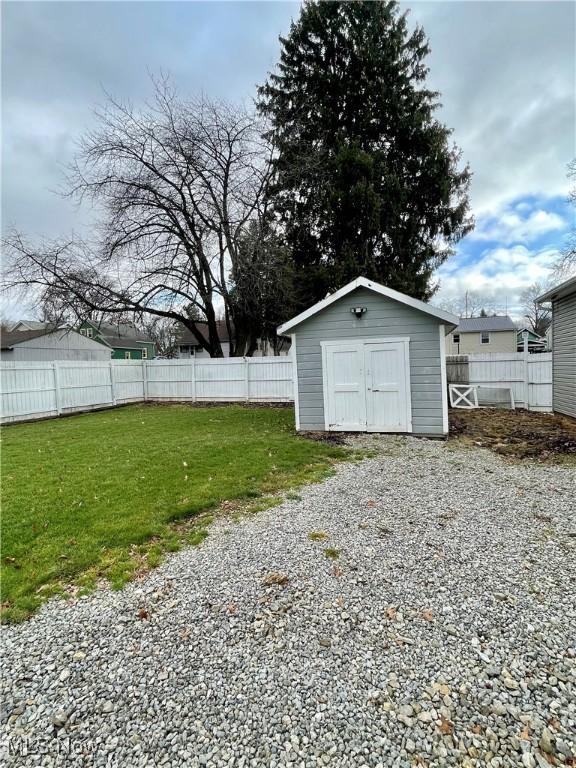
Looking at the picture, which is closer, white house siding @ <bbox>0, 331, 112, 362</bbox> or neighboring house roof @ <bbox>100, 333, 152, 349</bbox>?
white house siding @ <bbox>0, 331, 112, 362</bbox>

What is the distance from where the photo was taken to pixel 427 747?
1647mm

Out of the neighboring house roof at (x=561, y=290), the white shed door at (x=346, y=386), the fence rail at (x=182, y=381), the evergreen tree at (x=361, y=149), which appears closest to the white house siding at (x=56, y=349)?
the fence rail at (x=182, y=381)

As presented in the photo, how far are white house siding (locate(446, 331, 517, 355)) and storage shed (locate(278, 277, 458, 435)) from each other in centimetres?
2708

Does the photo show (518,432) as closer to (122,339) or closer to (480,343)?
(480,343)

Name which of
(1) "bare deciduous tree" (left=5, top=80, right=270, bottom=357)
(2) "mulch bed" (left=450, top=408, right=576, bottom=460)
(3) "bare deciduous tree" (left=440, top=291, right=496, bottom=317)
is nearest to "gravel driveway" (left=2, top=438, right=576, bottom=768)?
(2) "mulch bed" (left=450, top=408, right=576, bottom=460)

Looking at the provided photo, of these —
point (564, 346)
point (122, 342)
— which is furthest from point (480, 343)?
point (122, 342)

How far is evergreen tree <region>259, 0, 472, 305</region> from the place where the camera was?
52.2ft

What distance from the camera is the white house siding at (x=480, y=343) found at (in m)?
32.7

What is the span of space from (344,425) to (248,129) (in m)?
13.4

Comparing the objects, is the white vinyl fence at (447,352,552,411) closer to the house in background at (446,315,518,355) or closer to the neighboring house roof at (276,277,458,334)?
the neighboring house roof at (276,277,458,334)

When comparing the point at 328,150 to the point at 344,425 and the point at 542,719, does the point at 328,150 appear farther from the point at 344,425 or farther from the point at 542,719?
the point at 542,719

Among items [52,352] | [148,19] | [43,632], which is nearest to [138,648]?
[43,632]

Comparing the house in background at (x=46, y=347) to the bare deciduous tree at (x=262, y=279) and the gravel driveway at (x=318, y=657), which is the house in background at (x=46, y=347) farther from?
the gravel driveway at (x=318, y=657)

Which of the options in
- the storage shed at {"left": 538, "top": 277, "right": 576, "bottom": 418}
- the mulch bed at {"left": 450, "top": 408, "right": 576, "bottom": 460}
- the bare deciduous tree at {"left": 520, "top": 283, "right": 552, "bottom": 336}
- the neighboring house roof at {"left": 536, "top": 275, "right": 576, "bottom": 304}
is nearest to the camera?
the mulch bed at {"left": 450, "top": 408, "right": 576, "bottom": 460}
